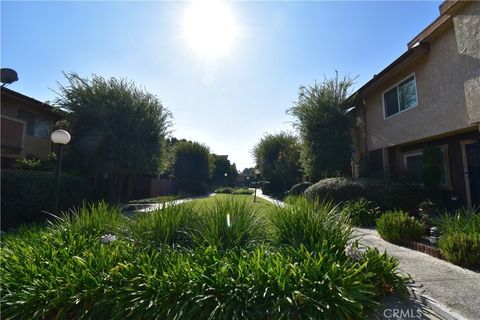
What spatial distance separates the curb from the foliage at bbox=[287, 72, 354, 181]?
1195 centimetres

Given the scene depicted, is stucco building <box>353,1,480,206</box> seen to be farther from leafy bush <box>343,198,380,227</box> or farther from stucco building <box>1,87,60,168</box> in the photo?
stucco building <box>1,87,60,168</box>

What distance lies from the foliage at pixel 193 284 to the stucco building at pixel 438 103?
6.97m

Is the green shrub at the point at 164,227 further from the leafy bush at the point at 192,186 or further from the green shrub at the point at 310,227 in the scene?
the leafy bush at the point at 192,186

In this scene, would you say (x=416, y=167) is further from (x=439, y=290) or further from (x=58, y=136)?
(x=58, y=136)

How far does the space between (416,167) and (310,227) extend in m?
10.2

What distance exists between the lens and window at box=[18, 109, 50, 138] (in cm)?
1559

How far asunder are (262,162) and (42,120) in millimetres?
21245

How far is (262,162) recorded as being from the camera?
31.1 metres

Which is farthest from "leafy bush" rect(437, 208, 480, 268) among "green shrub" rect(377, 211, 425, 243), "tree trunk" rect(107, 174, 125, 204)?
"tree trunk" rect(107, 174, 125, 204)

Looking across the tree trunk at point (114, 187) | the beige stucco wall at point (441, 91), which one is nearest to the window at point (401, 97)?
the beige stucco wall at point (441, 91)

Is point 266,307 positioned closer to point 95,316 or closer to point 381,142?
point 95,316

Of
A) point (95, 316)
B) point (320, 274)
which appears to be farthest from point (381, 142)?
point (95, 316)

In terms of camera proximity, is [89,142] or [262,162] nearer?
[89,142]

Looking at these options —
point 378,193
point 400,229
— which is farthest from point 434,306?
point 378,193
